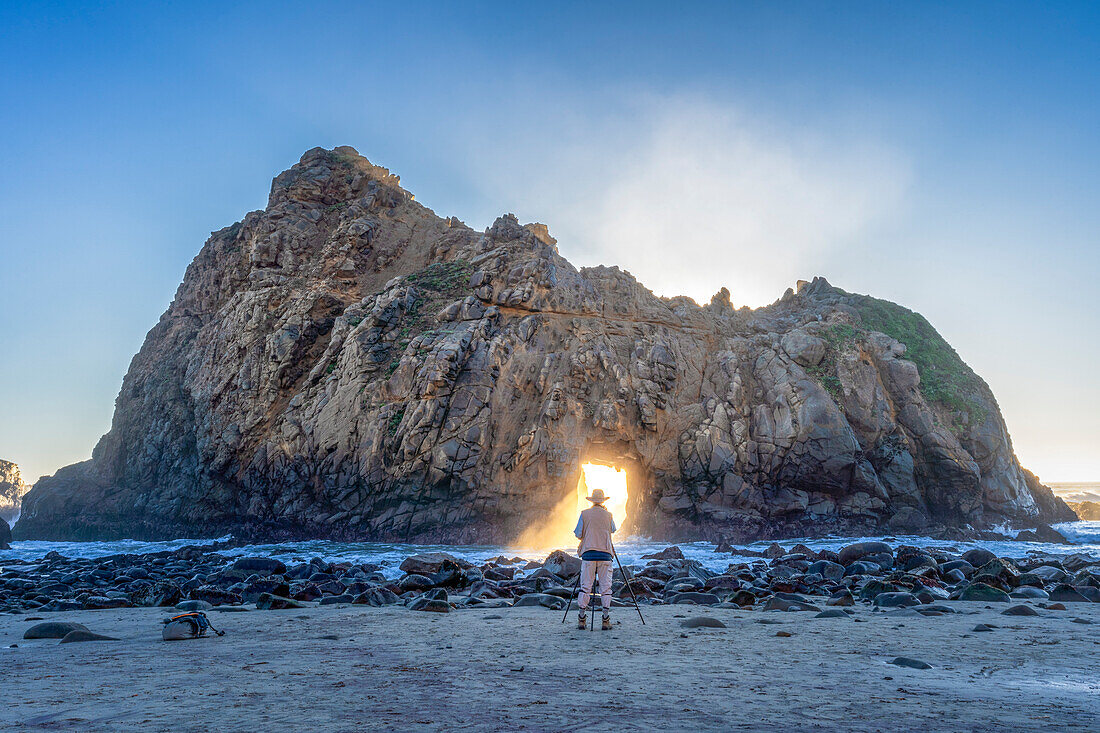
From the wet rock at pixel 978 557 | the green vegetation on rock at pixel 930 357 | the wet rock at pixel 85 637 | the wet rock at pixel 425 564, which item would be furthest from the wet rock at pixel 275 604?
the green vegetation on rock at pixel 930 357

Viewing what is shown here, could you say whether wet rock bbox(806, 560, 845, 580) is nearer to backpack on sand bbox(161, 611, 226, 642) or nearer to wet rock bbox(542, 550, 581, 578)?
wet rock bbox(542, 550, 581, 578)

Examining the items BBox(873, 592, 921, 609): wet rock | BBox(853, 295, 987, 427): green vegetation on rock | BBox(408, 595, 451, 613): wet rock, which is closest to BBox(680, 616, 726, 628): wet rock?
BBox(873, 592, 921, 609): wet rock

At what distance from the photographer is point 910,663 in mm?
6324

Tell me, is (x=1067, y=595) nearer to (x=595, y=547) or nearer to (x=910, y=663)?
(x=910, y=663)

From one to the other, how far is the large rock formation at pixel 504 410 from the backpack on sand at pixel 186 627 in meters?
22.6

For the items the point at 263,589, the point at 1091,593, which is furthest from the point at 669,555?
the point at 263,589

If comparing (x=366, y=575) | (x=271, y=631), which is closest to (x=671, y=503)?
(x=366, y=575)

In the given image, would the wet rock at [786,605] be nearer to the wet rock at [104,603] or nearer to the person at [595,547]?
the person at [595,547]

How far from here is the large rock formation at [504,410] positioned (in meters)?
32.2

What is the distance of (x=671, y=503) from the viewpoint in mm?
33469

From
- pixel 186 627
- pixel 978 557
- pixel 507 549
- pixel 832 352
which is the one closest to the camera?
pixel 186 627

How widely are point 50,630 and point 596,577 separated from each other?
7.77 m

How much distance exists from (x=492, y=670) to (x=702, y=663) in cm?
215

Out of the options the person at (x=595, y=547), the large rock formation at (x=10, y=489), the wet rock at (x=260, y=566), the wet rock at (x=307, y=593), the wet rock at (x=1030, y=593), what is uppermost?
the person at (x=595, y=547)
